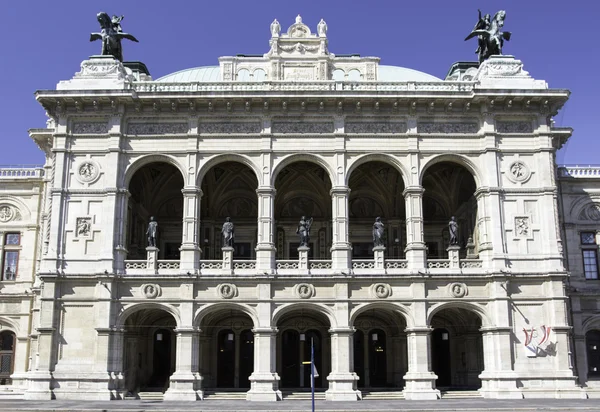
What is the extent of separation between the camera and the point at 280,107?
109 feet

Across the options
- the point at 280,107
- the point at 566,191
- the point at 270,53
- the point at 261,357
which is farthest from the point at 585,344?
the point at 270,53

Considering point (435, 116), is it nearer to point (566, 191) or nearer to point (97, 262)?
point (566, 191)

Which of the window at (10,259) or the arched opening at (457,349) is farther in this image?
the window at (10,259)

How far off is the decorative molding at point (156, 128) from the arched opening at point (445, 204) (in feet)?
45.3

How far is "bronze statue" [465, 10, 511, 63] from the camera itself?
35.0 meters

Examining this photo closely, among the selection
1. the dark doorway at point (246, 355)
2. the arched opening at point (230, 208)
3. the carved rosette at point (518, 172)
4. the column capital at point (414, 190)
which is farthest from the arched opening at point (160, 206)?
the carved rosette at point (518, 172)

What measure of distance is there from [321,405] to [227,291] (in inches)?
282

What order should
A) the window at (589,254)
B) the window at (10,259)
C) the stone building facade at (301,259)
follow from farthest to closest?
1. the window at (10,259)
2. the window at (589,254)
3. the stone building facade at (301,259)

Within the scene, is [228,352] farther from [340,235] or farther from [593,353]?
[593,353]

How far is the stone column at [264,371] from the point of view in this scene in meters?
30.3

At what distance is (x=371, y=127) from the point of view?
109ft

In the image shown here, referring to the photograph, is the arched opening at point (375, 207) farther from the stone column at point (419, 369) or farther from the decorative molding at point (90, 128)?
the decorative molding at point (90, 128)

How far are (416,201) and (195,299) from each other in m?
11.5

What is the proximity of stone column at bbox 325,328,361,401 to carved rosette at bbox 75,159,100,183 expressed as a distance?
1370 centimetres
